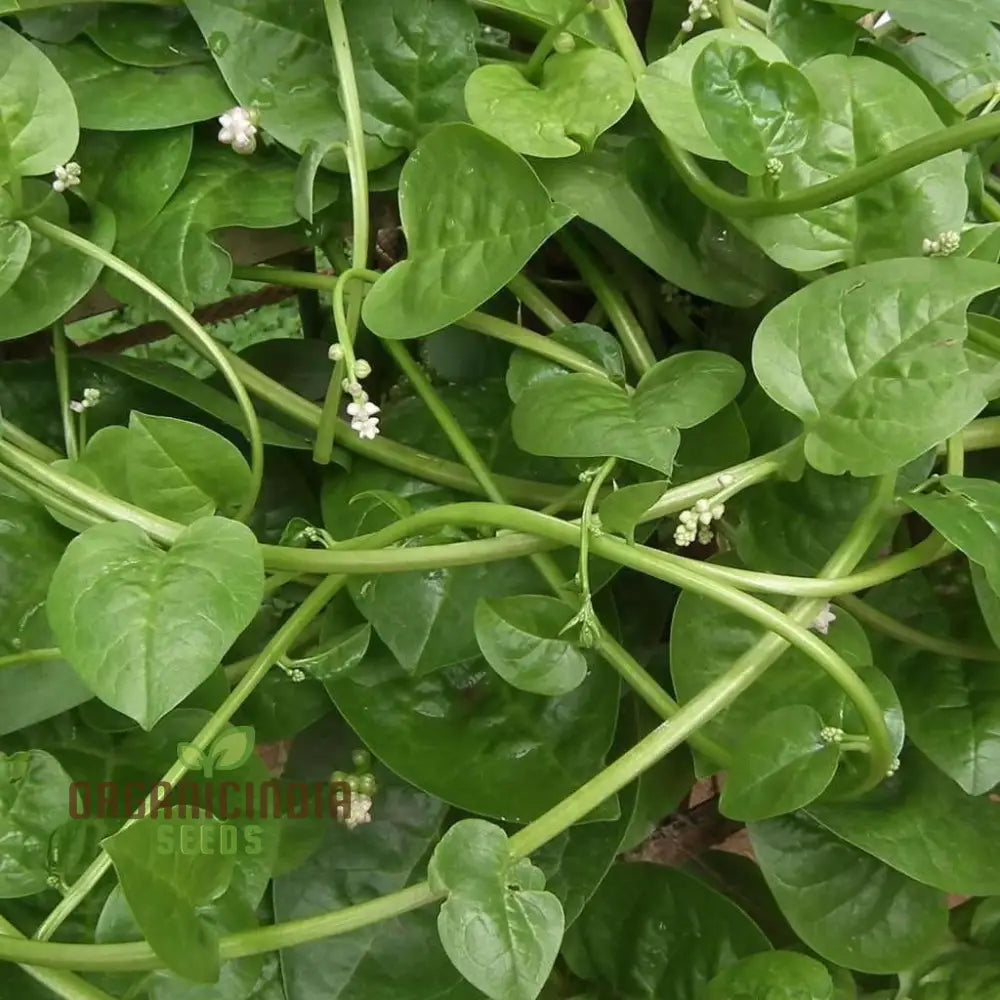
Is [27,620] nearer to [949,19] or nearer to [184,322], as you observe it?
[184,322]

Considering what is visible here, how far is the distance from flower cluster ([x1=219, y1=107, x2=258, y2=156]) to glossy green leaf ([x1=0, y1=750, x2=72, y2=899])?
0.72 feet

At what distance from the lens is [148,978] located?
348 mm

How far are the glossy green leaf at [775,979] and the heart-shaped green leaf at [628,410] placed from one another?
0.19m

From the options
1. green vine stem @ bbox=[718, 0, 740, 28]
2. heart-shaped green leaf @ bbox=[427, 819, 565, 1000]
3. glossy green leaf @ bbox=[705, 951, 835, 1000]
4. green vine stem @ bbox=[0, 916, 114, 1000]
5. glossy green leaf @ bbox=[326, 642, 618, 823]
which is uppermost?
green vine stem @ bbox=[718, 0, 740, 28]

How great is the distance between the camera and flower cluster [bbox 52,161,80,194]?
0.36 metres

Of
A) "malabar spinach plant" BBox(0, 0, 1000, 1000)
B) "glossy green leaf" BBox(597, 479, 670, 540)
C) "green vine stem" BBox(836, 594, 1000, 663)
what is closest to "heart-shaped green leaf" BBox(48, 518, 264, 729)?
"malabar spinach plant" BBox(0, 0, 1000, 1000)

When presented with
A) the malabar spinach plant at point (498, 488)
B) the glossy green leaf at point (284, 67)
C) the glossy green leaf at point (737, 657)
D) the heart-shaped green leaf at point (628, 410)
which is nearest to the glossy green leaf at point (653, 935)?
the malabar spinach plant at point (498, 488)

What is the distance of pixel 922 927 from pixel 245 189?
1.24ft

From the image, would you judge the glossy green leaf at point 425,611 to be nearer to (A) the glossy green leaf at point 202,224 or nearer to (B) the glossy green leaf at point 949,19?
(A) the glossy green leaf at point 202,224

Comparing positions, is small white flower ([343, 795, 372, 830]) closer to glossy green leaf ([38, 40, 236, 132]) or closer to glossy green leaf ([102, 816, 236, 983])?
glossy green leaf ([102, 816, 236, 983])

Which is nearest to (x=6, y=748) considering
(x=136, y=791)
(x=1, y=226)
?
(x=136, y=791)

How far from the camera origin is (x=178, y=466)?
348 mm

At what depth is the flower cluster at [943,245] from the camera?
33cm

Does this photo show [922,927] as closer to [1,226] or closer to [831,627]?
[831,627]
